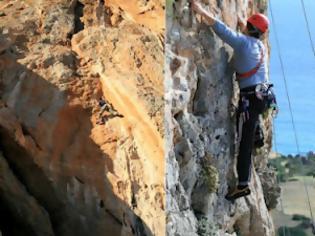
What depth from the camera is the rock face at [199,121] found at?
3.01m

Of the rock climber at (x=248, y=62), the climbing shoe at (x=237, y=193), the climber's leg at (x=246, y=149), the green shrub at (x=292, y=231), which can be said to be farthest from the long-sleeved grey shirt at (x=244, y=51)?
the green shrub at (x=292, y=231)

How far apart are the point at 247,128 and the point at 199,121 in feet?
0.67

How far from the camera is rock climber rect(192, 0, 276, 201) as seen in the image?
3006mm

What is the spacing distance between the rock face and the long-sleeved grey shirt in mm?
Result: 50

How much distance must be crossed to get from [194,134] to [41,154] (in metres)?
0.74

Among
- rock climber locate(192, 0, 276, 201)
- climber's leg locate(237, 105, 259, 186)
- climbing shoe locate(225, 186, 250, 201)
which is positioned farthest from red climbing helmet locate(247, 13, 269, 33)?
climbing shoe locate(225, 186, 250, 201)

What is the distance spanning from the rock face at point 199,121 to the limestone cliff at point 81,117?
127mm

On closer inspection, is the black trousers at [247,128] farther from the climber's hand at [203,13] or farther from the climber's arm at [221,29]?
the climber's hand at [203,13]

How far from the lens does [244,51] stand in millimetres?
3033

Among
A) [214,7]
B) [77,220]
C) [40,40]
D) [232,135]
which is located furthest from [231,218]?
[40,40]

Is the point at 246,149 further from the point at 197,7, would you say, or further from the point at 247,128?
the point at 197,7

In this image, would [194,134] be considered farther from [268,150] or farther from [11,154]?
[11,154]

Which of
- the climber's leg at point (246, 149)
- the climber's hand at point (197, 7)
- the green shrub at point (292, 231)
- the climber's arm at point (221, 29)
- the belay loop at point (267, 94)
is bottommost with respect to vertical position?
the green shrub at point (292, 231)

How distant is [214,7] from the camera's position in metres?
3.09
